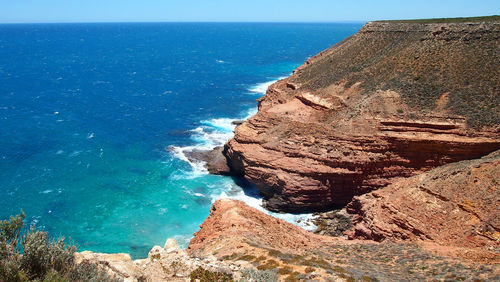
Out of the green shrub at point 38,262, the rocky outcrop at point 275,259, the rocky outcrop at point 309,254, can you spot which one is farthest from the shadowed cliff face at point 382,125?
the green shrub at point 38,262

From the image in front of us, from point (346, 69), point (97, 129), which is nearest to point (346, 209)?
point (346, 69)

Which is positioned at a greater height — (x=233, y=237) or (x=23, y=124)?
(x=233, y=237)

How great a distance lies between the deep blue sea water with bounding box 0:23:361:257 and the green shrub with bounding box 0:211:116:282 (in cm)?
1893

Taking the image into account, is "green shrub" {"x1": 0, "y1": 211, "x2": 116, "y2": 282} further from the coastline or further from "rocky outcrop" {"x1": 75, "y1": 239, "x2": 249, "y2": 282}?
the coastline

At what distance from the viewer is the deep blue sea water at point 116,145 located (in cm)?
3722

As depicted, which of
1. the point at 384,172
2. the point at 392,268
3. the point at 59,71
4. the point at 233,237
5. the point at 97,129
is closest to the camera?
the point at 392,268

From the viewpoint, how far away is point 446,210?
25938 mm

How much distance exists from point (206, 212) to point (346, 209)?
14442 millimetres

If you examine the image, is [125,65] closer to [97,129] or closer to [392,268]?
[97,129]

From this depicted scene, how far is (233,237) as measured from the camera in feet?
73.5

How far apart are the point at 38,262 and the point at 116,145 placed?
137 feet

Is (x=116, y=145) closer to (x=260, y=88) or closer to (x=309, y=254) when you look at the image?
(x=309, y=254)

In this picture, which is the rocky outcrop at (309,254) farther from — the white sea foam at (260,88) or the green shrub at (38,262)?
the white sea foam at (260,88)

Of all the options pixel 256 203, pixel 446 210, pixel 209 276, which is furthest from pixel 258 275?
pixel 256 203
